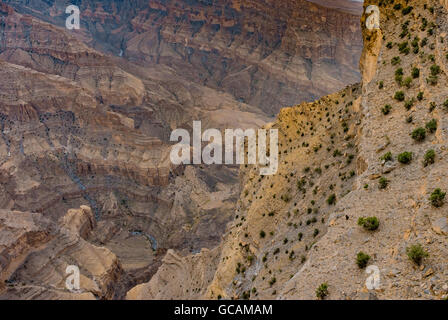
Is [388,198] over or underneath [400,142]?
underneath

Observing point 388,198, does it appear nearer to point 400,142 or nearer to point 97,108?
point 400,142

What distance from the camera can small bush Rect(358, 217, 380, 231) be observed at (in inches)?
379

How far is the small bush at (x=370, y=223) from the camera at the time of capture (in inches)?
379

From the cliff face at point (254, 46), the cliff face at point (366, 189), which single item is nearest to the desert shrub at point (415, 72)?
the cliff face at point (366, 189)

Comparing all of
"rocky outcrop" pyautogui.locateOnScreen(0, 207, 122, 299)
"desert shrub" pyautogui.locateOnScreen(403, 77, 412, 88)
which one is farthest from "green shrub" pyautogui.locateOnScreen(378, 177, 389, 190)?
"rocky outcrop" pyautogui.locateOnScreen(0, 207, 122, 299)

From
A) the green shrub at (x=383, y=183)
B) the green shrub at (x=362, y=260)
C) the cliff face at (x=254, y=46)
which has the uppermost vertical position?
the cliff face at (x=254, y=46)

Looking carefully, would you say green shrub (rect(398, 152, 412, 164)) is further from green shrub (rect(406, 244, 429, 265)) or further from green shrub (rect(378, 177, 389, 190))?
green shrub (rect(406, 244, 429, 265))

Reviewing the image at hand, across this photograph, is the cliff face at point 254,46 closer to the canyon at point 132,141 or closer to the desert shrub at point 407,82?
the canyon at point 132,141

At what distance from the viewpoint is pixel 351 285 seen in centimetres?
855

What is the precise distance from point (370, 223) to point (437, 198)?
1853 millimetres

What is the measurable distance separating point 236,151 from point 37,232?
3973 centimetres

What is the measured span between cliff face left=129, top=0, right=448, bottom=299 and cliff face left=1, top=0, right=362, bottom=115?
265 feet

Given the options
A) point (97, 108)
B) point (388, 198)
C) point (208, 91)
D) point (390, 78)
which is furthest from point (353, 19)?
point (388, 198)

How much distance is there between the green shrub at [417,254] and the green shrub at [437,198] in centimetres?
150
